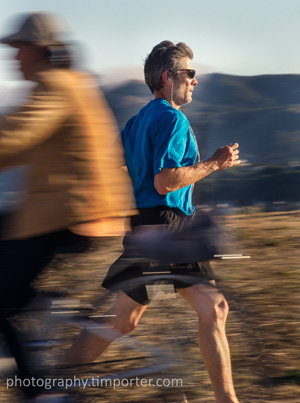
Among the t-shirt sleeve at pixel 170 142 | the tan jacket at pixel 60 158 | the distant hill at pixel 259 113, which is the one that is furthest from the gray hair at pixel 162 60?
the distant hill at pixel 259 113

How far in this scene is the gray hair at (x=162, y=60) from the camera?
2.62 m

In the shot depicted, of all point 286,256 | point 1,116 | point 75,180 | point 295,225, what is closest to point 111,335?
point 75,180

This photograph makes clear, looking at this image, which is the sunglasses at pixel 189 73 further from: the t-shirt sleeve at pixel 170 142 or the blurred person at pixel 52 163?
the blurred person at pixel 52 163

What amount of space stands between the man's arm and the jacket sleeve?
506 mm

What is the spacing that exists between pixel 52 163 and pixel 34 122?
5.8 inches

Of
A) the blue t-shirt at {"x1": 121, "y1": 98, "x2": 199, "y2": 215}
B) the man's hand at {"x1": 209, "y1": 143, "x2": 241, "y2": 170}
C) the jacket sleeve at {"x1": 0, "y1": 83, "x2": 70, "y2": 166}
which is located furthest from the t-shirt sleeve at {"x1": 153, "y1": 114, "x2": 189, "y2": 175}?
the jacket sleeve at {"x1": 0, "y1": 83, "x2": 70, "y2": 166}

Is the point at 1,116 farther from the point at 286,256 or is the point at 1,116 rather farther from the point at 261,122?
the point at 261,122

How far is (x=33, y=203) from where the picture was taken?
2088 millimetres

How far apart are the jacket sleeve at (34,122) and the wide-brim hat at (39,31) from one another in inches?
5.8

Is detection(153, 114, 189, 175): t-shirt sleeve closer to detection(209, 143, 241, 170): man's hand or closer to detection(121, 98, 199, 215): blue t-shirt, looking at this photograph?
detection(121, 98, 199, 215): blue t-shirt

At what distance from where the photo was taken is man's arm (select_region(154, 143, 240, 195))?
2.40 m

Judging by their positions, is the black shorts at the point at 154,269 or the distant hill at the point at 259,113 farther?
the distant hill at the point at 259,113

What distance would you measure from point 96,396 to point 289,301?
1512 millimetres

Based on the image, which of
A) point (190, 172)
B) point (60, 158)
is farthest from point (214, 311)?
point (60, 158)
